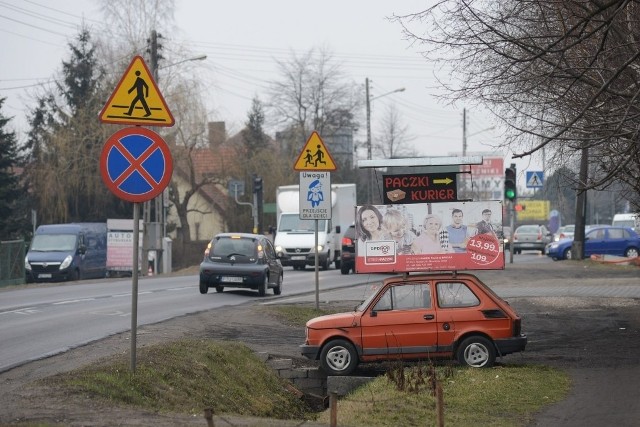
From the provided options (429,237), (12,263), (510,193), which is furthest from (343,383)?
(12,263)

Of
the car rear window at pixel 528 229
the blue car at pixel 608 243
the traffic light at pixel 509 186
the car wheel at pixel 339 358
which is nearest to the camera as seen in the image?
the car wheel at pixel 339 358

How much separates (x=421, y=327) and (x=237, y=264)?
1367 cm

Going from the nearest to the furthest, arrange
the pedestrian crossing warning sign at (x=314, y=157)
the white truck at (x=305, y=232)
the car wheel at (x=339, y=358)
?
the car wheel at (x=339, y=358) → the pedestrian crossing warning sign at (x=314, y=157) → the white truck at (x=305, y=232)

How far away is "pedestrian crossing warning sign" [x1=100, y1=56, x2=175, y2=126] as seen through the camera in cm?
1060

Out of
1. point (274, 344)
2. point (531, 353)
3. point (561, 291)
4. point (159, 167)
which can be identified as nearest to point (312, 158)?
point (274, 344)

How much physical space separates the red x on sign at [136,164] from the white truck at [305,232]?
34.8 meters

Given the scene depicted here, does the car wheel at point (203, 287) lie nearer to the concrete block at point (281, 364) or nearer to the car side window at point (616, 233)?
the concrete block at point (281, 364)

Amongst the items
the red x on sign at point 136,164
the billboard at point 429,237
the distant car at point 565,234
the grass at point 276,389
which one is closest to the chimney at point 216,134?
the distant car at point 565,234

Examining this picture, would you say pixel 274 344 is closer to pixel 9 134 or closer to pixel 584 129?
pixel 584 129

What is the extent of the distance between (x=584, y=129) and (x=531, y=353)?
3.88 metres

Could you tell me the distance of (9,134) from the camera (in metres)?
58.4

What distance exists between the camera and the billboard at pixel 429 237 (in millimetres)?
16438

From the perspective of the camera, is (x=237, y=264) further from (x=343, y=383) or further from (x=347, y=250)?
(x=347, y=250)

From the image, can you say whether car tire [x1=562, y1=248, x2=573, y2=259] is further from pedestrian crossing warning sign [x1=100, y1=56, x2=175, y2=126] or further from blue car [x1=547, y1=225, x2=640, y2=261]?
pedestrian crossing warning sign [x1=100, y1=56, x2=175, y2=126]
